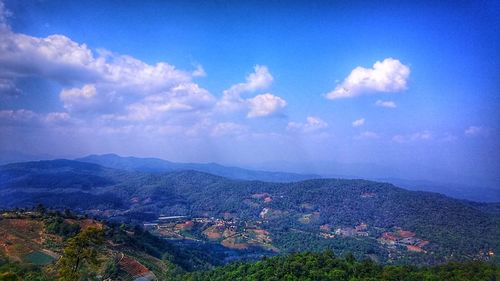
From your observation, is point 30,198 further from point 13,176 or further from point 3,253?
point 3,253

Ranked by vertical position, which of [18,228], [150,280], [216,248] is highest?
[18,228]

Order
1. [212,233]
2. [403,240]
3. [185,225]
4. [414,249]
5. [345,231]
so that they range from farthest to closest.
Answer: [345,231]
[185,225]
[212,233]
[403,240]
[414,249]

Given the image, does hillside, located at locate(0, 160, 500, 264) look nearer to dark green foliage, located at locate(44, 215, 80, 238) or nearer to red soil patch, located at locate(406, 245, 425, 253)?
red soil patch, located at locate(406, 245, 425, 253)

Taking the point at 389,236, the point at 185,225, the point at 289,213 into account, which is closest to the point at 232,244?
the point at 185,225

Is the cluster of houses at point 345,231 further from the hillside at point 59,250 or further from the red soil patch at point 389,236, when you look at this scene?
the hillside at point 59,250

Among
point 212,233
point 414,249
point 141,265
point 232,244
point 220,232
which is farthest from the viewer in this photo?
point 220,232

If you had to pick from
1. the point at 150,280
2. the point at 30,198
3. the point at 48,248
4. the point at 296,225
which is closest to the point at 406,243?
the point at 296,225

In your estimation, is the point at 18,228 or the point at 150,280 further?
the point at 18,228

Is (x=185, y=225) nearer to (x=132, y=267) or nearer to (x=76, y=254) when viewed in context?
(x=132, y=267)
